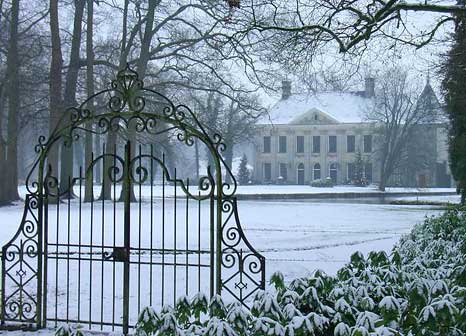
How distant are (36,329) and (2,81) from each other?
73.9 ft

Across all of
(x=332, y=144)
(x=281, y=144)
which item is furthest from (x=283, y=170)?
(x=332, y=144)

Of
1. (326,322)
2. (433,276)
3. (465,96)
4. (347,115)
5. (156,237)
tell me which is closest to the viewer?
(326,322)

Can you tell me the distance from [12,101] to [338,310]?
82.3ft

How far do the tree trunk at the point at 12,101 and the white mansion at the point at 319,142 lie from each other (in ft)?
126

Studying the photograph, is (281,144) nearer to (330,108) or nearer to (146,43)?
(330,108)

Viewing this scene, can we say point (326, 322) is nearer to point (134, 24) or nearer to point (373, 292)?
point (373, 292)

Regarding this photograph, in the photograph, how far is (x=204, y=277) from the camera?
9.91 m

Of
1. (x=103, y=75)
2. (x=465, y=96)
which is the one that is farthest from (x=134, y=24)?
(x=465, y=96)

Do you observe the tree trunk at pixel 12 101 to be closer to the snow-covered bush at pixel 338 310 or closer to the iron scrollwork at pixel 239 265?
the iron scrollwork at pixel 239 265

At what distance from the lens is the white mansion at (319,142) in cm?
6719

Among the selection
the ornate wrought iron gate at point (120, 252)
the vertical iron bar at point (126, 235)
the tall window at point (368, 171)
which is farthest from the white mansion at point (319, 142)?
the vertical iron bar at point (126, 235)

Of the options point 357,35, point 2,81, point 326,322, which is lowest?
point 326,322

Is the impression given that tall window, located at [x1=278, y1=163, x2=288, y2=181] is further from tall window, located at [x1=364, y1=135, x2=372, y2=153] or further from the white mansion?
tall window, located at [x1=364, y1=135, x2=372, y2=153]

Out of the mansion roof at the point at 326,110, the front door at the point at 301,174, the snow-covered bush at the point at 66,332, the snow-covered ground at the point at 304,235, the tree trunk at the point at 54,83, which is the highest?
the mansion roof at the point at 326,110
